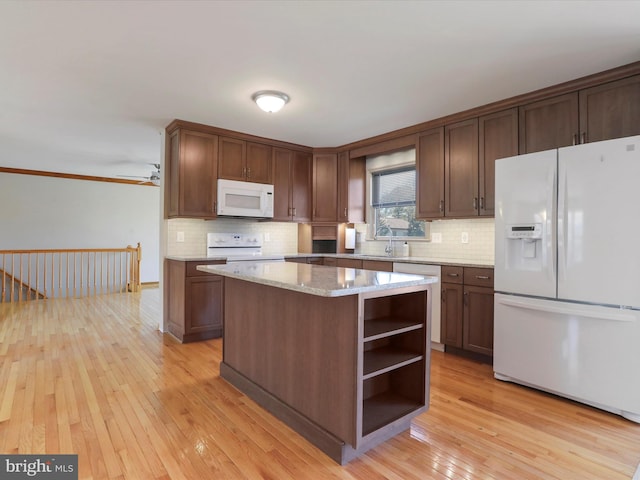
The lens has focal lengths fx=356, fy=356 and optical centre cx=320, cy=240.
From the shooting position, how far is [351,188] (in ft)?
16.0

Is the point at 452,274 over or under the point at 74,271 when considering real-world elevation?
over

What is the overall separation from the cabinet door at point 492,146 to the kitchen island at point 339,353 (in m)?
1.78

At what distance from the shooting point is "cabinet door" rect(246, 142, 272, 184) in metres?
4.46

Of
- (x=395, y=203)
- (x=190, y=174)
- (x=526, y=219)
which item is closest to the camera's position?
(x=526, y=219)

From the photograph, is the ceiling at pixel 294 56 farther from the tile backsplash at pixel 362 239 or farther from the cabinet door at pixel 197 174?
the tile backsplash at pixel 362 239

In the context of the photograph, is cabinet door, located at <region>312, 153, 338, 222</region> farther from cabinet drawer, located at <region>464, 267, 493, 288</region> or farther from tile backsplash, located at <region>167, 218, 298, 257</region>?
cabinet drawer, located at <region>464, 267, 493, 288</region>

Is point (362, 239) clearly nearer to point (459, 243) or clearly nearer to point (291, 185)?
point (291, 185)

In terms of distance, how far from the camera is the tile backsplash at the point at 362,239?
375cm

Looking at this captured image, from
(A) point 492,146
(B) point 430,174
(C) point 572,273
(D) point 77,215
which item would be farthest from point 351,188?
(D) point 77,215

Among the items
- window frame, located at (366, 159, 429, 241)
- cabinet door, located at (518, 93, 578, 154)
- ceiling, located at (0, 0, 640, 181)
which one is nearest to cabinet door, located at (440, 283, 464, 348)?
window frame, located at (366, 159, 429, 241)

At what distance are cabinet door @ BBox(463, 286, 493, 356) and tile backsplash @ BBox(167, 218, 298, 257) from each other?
2695mm

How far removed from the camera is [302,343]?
2.04 metres

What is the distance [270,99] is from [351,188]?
2063 millimetres

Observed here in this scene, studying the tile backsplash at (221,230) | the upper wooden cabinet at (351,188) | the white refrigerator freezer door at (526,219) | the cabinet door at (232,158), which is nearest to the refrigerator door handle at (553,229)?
the white refrigerator freezer door at (526,219)
